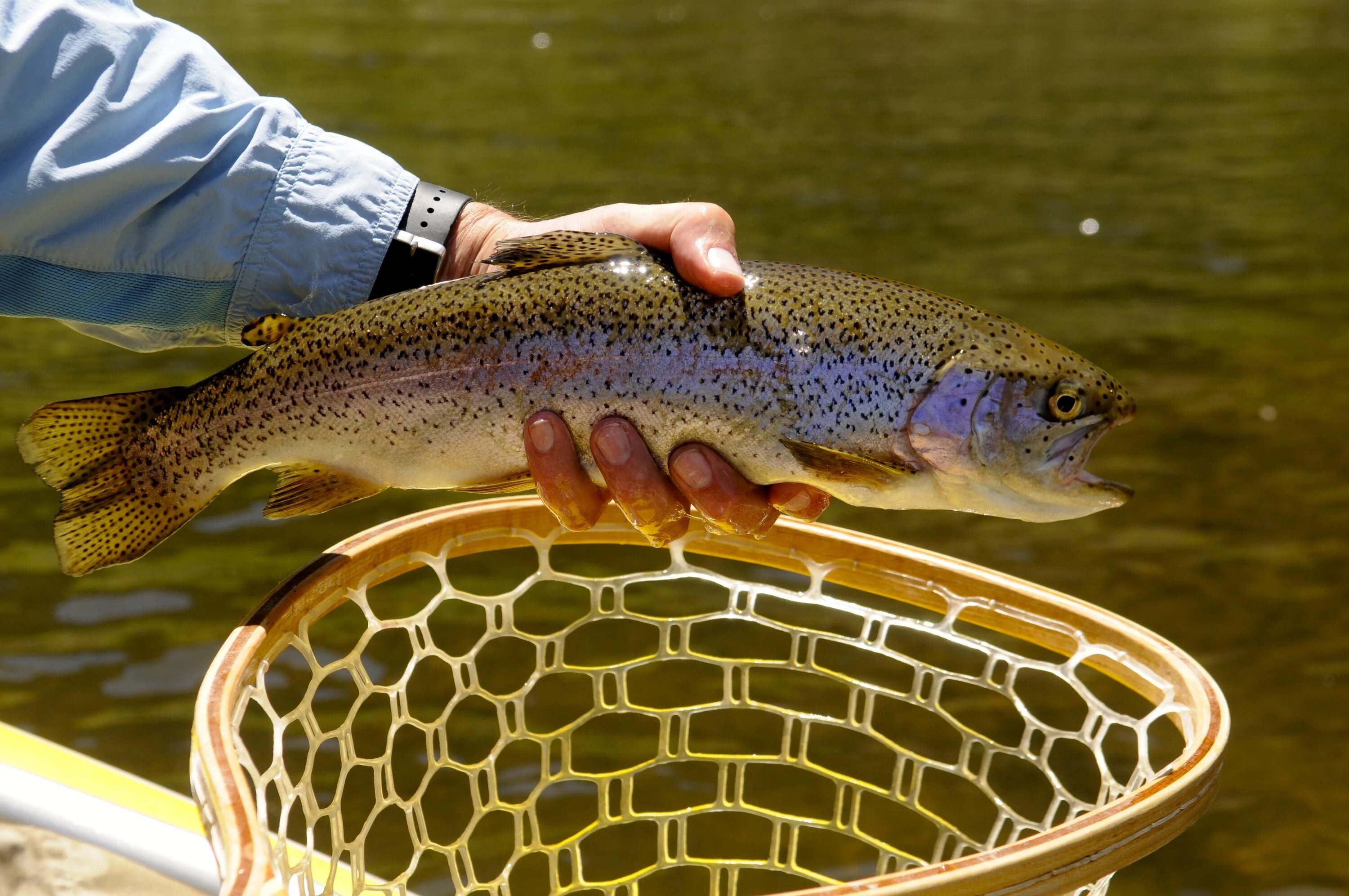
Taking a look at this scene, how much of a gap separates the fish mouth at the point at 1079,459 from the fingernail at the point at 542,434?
3.36 feet

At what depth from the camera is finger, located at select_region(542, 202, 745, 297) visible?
2.87m

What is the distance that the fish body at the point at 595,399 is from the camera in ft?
9.25

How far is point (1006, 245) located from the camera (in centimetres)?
1272

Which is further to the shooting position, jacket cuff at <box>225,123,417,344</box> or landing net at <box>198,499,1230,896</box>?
landing net at <box>198,499,1230,896</box>

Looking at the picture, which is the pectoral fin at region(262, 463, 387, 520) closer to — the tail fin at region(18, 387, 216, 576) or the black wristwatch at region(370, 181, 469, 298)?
the tail fin at region(18, 387, 216, 576)

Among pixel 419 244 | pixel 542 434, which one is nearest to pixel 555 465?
pixel 542 434

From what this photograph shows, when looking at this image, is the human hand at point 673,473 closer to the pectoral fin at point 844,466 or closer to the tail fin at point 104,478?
the pectoral fin at point 844,466

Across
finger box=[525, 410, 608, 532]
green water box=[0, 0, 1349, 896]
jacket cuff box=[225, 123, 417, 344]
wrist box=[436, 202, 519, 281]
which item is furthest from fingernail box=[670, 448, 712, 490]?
green water box=[0, 0, 1349, 896]

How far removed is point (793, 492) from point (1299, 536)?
5356mm

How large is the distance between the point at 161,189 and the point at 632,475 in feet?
4.11

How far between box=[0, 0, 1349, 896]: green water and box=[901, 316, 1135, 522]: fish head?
1522 millimetres

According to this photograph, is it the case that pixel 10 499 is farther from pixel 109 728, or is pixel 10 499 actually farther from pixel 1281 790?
pixel 1281 790

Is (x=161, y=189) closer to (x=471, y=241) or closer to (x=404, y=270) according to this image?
(x=404, y=270)

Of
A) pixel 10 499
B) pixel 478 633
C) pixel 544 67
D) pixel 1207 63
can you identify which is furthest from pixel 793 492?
pixel 1207 63
